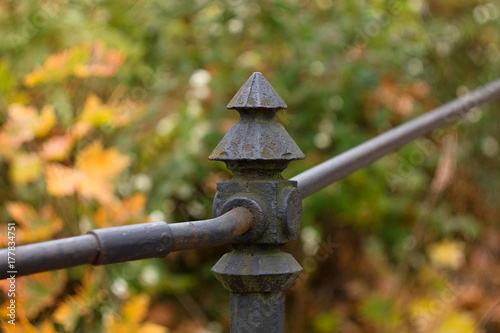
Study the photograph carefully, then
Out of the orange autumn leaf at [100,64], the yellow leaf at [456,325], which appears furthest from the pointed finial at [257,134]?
the yellow leaf at [456,325]

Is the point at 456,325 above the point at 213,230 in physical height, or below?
below

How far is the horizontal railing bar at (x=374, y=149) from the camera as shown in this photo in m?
1.19

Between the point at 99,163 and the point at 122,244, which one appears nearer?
the point at 122,244

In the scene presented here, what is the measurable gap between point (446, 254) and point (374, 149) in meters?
2.10

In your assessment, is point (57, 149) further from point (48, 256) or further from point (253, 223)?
point (48, 256)

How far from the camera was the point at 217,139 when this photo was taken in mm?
2764

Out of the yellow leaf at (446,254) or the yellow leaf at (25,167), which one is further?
the yellow leaf at (446,254)

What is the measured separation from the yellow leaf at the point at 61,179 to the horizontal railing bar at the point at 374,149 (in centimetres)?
111

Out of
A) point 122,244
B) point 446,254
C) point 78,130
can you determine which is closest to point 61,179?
point 78,130

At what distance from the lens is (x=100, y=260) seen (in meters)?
0.72

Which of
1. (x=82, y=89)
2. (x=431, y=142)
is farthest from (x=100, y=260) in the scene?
(x=431, y=142)

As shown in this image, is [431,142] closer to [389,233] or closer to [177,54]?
[389,233]

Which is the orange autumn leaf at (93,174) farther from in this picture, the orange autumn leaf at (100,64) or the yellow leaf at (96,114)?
the orange autumn leaf at (100,64)

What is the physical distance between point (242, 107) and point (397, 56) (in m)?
2.21
